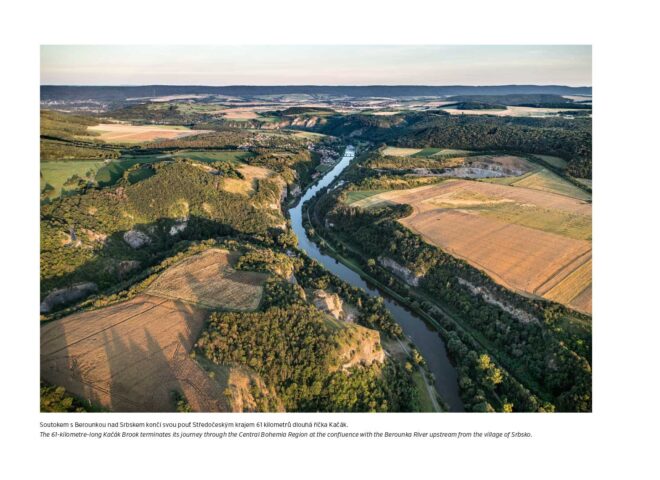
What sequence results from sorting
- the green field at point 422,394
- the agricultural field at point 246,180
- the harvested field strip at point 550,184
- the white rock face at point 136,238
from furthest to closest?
1. the agricultural field at point 246,180
2. the harvested field strip at point 550,184
3. the white rock face at point 136,238
4. the green field at point 422,394

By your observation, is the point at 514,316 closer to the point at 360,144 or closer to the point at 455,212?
the point at 455,212

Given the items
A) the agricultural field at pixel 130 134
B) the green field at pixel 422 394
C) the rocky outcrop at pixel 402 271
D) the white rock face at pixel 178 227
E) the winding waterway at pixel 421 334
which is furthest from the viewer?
the agricultural field at pixel 130 134

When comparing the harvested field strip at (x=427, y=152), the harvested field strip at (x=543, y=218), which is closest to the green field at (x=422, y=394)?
the harvested field strip at (x=543, y=218)

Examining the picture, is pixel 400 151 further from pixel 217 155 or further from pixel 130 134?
pixel 130 134

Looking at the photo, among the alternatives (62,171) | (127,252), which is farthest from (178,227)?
(62,171)

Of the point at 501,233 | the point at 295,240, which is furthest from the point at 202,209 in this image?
the point at 501,233

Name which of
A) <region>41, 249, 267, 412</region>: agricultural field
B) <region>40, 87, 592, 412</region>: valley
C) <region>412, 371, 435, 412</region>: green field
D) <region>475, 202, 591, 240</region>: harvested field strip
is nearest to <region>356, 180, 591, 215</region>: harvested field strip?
<region>40, 87, 592, 412</region>: valley

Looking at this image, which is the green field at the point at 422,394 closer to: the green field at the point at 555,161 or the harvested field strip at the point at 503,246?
the harvested field strip at the point at 503,246

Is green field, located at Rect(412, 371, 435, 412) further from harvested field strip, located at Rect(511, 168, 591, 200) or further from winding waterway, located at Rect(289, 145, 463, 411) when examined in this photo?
harvested field strip, located at Rect(511, 168, 591, 200)
